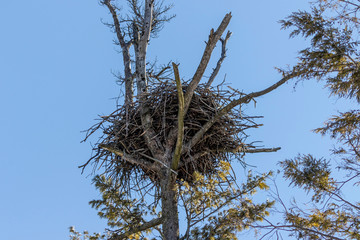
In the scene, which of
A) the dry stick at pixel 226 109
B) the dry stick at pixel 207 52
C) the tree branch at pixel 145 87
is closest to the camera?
the dry stick at pixel 207 52

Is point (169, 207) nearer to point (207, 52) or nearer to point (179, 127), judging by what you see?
point (179, 127)

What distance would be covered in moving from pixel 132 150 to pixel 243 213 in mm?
1661

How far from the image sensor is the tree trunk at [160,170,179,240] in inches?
221

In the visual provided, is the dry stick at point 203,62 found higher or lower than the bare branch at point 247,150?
higher

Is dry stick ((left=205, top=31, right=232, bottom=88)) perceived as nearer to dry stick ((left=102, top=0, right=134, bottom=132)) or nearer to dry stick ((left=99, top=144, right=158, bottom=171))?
dry stick ((left=102, top=0, right=134, bottom=132))

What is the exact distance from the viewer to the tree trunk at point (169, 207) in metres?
5.60

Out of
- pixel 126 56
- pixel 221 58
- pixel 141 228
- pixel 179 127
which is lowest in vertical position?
pixel 141 228

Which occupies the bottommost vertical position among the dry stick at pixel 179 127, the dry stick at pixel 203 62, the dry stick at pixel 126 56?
the dry stick at pixel 179 127

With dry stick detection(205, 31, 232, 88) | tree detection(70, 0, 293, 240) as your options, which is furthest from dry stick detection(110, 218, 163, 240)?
dry stick detection(205, 31, 232, 88)

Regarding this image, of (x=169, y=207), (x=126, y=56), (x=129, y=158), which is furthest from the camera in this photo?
(x=126, y=56)

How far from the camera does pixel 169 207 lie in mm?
5812

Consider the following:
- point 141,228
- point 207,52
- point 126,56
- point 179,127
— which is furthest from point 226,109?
point 126,56

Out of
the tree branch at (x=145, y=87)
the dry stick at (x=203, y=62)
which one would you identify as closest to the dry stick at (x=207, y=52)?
the dry stick at (x=203, y=62)

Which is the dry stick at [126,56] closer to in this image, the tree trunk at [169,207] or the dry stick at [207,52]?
the dry stick at [207,52]
